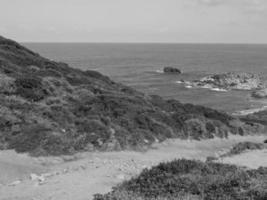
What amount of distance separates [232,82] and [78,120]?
54586mm

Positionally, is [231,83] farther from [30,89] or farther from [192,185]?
[192,185]

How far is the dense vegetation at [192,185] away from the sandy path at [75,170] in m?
1.44

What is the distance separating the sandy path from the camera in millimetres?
10703

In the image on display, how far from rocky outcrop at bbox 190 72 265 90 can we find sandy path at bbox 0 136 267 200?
48.7 metres

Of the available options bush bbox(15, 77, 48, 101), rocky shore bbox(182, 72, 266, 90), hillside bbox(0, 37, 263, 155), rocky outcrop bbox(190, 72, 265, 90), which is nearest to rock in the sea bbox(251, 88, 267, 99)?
rocky shore bbox(182, 72, 266, 90)

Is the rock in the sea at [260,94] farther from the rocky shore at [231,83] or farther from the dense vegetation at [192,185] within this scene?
the dense vegetation at [192,185]

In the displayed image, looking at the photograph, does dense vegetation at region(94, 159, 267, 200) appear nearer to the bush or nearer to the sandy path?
the sandy path

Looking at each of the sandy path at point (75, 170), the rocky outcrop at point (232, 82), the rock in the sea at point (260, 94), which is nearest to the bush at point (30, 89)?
the sandy path at point (75, 170)

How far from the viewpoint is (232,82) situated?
69375 mm

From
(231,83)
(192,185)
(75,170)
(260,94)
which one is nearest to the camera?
(192,185)

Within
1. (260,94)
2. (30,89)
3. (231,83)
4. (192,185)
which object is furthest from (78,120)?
(231,83)

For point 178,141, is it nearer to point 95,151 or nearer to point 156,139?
point 156,139

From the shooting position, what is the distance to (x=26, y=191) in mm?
11102

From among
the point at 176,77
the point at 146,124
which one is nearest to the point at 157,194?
the point at 146,124
